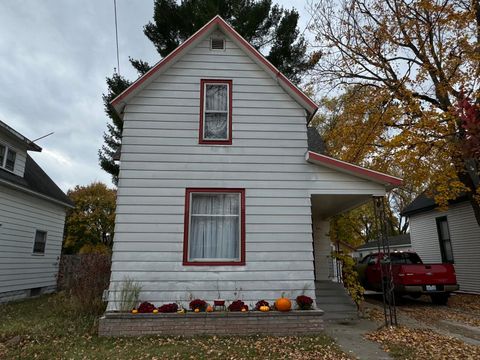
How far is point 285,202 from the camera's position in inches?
319

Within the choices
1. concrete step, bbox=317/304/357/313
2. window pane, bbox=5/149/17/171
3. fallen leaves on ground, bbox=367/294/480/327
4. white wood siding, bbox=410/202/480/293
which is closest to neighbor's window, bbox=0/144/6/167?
window pane, bbox=5/149/17/171

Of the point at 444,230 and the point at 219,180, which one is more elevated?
the point at 219,180

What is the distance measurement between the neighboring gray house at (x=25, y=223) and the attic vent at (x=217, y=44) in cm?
875

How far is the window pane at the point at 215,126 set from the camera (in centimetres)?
848

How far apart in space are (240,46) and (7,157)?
10.4 metres

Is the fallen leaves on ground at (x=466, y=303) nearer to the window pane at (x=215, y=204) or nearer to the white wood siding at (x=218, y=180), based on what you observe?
the white wood siding at (x=218, y=180)

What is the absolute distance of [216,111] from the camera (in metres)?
8.58

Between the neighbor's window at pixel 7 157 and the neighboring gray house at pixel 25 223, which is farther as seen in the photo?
the neighbor's window at pixel 7 157

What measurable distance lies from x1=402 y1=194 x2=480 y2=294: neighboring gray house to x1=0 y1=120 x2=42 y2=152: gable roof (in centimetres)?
1699

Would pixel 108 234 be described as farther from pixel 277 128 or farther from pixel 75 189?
pixel 277 128

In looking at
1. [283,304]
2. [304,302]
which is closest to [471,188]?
[304,302]

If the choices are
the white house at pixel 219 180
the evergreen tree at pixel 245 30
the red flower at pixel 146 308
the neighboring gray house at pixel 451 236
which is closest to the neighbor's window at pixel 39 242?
the evergreen tree at pixel 245 30

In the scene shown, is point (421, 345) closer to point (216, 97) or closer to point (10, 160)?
point (216, 97)

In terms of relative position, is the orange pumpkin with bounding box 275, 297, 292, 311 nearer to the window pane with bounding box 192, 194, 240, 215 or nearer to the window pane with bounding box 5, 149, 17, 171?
the window pane with bounding box 192, 194, 240, 215
